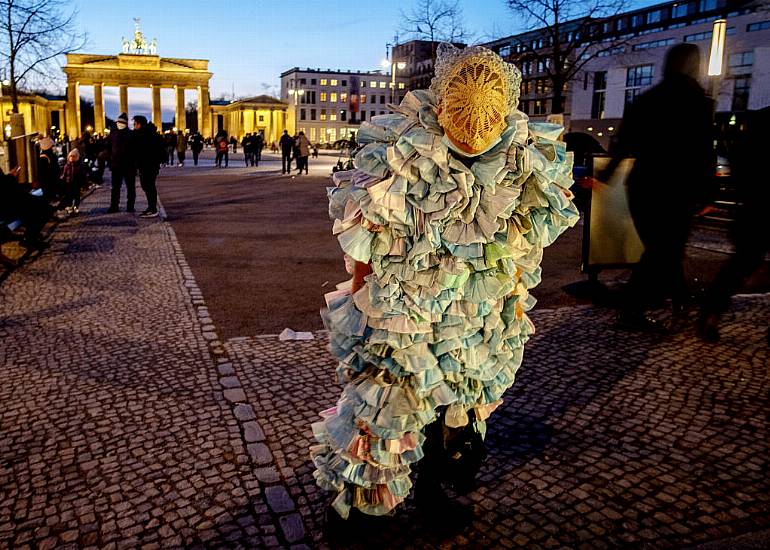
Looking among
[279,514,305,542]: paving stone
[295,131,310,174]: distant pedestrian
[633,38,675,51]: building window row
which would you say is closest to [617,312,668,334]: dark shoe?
[279,514,305,542]: paving stone

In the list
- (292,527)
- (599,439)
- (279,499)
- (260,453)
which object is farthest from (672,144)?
(292,527)

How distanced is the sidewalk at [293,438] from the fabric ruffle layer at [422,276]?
2.10 ft

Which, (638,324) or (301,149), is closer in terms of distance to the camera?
(638,324)

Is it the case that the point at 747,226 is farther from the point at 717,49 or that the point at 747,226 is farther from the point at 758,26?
the point at 758,26

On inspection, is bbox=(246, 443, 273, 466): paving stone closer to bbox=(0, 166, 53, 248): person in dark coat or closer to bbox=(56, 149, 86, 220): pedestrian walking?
bbox=(0, 166, 53, 248): person in dark coat

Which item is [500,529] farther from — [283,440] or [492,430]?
[283,440]

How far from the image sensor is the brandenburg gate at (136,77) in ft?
309

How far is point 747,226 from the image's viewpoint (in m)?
5.91

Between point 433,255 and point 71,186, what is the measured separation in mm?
13315

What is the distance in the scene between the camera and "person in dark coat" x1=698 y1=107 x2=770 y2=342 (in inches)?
230

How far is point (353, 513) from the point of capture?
112 inches

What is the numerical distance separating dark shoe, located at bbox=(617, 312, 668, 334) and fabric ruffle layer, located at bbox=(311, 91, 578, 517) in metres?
3.95

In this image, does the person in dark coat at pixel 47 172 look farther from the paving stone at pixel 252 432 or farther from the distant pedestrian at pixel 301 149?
the distant pedestrian at pixel 301 149

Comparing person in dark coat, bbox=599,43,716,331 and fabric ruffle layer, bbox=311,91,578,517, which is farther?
person in dark coat, bbox=599,43,716,331
